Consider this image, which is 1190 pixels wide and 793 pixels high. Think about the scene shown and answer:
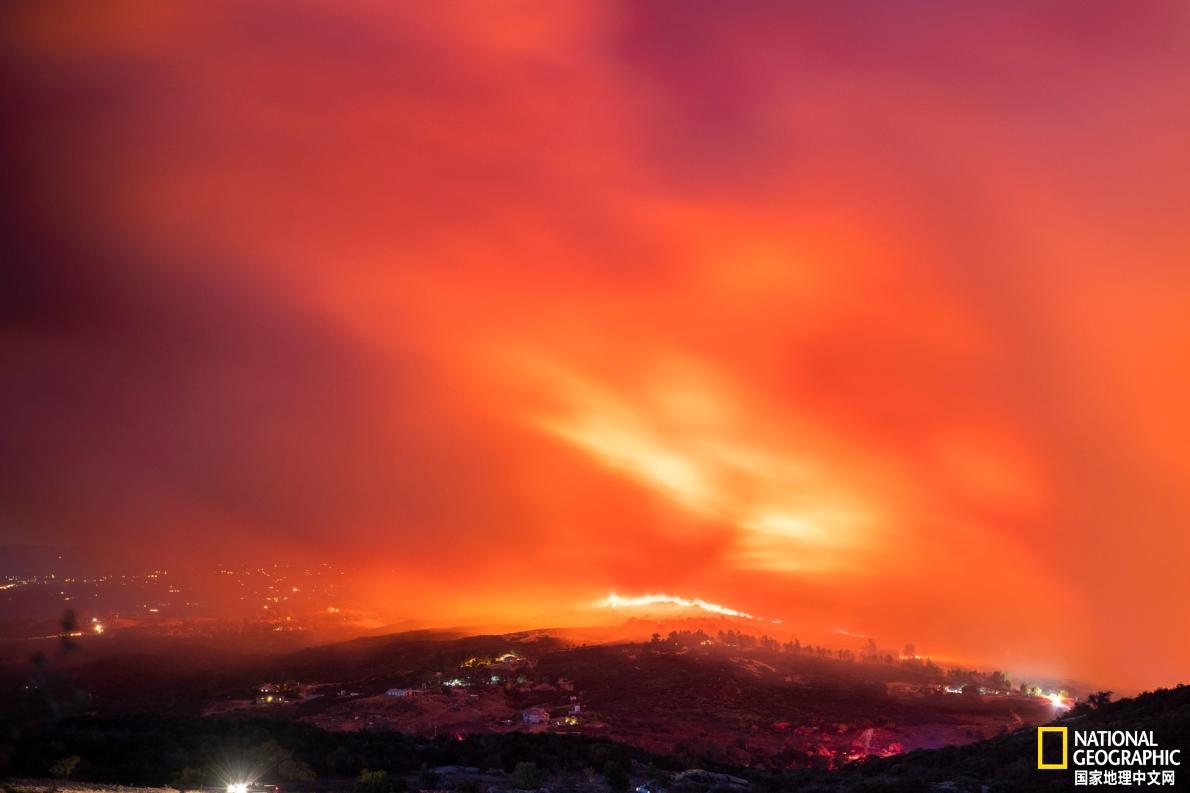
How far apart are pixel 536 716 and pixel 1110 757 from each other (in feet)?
188

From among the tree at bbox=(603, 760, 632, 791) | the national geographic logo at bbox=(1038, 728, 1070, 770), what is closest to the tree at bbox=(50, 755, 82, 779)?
the tree at bbox=(603, 760, 632, 791)

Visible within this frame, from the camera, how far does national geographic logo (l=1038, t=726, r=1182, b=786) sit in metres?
31.2

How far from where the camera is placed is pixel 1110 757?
3462 cm

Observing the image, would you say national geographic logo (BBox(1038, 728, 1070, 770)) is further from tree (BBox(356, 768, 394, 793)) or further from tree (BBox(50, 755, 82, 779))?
tree (BBox(50, 755, 82, 779))

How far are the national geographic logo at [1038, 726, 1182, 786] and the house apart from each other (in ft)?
165

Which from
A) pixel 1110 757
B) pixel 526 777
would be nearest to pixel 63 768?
pixel 526 777

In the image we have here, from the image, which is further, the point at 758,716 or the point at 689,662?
the point at 689,662

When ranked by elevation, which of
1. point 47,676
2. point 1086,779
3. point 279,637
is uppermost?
point 47,676

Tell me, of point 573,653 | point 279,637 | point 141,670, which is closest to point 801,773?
point 573,653

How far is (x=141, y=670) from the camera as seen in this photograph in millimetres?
106625

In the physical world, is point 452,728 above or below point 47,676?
below

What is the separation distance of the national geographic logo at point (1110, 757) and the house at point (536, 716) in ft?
165

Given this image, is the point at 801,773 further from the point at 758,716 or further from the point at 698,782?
the point at 758,716

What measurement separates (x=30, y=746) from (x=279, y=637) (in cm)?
12612
